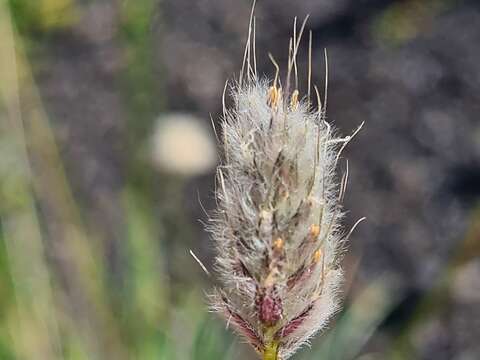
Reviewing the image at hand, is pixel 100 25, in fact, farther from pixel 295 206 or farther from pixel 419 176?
pixel 295 206

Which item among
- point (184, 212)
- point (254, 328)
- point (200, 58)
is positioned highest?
point (254, 328)

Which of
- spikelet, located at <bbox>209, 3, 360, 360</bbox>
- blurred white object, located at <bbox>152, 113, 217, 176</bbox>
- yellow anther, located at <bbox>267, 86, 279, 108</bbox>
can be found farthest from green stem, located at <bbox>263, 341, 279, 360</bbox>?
blurred white object, located at <bbox>152, 113, 217, 176</bbox>

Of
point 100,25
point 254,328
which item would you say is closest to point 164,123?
point 100,25

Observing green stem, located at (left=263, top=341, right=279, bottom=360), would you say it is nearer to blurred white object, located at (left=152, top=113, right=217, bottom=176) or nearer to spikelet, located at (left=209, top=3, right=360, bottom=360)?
spikelet, located at (left=209, top=3, right=360, bottom=360)

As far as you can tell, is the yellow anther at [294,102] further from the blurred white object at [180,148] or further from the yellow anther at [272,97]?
the blurred white object at [180,148]

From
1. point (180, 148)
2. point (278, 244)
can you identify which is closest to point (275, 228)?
point (278, 244)

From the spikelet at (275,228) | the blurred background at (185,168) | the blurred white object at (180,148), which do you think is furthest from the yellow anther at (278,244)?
the blurred white object at (180,148)

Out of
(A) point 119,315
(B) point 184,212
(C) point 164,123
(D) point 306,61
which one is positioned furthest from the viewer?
(D) point 306,61
